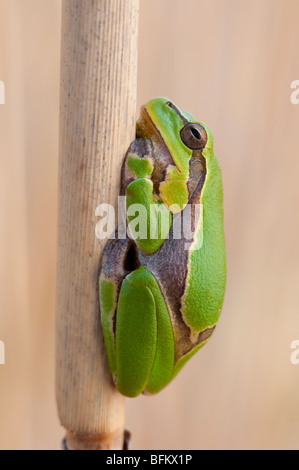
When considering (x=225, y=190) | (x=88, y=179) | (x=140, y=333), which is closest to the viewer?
(x=88, y=179)

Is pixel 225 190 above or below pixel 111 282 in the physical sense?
above

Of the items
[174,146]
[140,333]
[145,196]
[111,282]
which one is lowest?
[140,333]

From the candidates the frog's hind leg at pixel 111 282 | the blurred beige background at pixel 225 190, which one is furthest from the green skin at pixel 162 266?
the blurred beige background at pixel 225 190

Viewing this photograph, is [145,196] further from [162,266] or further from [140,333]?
[140,333]

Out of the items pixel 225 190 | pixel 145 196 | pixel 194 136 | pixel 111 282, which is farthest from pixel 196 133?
pixel 225 190

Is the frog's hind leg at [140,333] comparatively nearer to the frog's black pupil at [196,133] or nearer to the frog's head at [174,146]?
the frog's head at [174,146]

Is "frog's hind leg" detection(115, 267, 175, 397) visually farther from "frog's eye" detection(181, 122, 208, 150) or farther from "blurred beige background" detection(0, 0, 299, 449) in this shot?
"blurred beige background" detection(0, 0, 299, 449)

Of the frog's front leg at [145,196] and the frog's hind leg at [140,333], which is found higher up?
the frog's front leg at [145,196]
